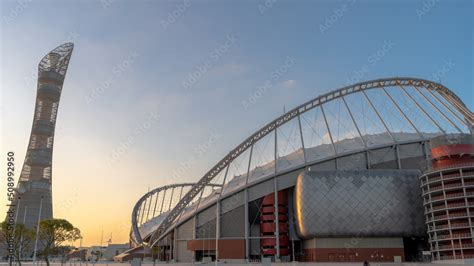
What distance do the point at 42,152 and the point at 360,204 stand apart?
99.2 meters

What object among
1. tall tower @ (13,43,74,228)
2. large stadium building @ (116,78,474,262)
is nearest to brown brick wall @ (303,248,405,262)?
large stadium building @ (116,78,474,262)

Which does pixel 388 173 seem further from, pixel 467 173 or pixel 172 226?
pixel 172 226

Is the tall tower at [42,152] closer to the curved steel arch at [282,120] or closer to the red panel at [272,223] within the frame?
the curved steel arch at [282,120]

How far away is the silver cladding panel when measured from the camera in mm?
93688

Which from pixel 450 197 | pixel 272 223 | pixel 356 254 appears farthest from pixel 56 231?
pixel 450 197

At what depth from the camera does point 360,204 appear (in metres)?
95.1

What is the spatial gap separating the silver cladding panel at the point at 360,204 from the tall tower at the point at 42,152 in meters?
81.3

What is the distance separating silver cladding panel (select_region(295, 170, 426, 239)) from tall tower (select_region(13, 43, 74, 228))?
81265 millimetres

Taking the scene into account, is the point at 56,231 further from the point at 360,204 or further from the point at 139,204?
the point at 139,204

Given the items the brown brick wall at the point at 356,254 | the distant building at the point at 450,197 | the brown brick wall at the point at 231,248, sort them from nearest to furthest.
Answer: the distant building at the point at 450,197, the brown brick wall at the point at 356,254, the brown brick wall at the point at 231,248

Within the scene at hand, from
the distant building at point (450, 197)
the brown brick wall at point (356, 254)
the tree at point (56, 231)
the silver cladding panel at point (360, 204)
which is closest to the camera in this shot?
the tree at point (56, 231)

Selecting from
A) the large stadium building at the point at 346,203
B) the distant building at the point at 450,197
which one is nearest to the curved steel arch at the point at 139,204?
the large stadium building at the point at 346,203

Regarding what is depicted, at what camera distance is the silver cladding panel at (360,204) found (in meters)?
93.7

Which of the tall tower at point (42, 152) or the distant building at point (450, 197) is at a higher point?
the tall tower at point (42, 152)
